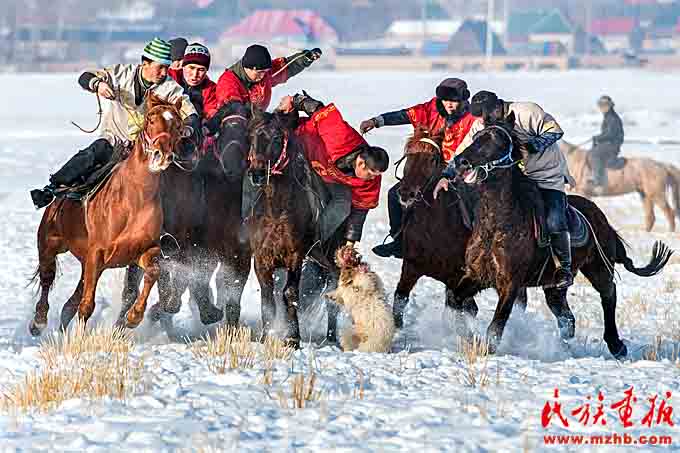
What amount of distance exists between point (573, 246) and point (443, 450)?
4222 millimetres

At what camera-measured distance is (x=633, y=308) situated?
12.3 metres

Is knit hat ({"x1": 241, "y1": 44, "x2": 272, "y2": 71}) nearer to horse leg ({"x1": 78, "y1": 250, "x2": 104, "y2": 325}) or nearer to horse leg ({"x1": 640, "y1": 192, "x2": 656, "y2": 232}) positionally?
horse leg ({"x1": 78, "y1": 250, "x2": 104, "y2": 325})

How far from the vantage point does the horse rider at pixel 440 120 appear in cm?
952

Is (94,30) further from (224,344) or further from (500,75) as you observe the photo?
(224,344)

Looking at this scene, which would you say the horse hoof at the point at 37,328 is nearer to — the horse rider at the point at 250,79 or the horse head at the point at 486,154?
the horse rider at the point at 250,79

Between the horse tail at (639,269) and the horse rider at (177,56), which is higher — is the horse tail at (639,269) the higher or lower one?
the lower one

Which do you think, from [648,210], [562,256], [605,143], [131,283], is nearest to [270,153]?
[131,283]

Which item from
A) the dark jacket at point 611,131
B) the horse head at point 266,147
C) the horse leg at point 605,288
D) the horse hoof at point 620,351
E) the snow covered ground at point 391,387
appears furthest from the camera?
the dark jacket at point 611,131

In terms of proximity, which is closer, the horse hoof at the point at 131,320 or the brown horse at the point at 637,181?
the horse hoof at the point at 131,320

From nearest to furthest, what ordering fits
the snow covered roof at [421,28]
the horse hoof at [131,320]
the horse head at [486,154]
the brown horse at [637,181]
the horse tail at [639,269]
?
the horse head at [486,154] → the horse hoof at [131,320] → the horse tail at [639,269] → the brown horse at [637,181] → the snow covered roof at [421,28]

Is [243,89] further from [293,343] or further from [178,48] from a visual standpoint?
[293,343]

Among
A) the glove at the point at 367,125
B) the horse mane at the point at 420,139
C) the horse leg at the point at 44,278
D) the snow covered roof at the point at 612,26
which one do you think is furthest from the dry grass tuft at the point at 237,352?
the snow covered roof at the point at 612,26

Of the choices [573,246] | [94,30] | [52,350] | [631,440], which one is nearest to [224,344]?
[52,350]

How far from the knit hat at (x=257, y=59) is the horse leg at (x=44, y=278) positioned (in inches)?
84.1
